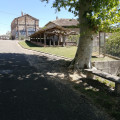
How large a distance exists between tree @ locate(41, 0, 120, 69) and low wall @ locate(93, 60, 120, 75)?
5.10 ft

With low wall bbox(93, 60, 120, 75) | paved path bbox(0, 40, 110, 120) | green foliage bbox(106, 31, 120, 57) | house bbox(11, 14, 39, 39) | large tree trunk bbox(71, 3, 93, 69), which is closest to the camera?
paved path bbox(0, 40, 110, 120)

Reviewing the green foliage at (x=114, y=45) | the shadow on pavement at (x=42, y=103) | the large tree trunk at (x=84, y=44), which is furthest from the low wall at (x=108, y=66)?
the shadow on pavement at (x=42, y=103)

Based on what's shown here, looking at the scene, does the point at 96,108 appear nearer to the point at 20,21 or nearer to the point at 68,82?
the point at 68,82

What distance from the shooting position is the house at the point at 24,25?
5262 cm

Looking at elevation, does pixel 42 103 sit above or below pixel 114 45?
below

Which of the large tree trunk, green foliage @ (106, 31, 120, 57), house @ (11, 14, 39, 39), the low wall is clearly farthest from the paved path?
house @ (11, 14, 39, 39)

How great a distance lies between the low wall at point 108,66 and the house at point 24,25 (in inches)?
1809

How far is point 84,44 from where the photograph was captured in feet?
26.2

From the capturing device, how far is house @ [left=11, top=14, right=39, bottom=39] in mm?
52625

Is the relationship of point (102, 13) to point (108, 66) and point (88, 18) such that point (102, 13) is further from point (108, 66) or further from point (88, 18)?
point (108, 66)

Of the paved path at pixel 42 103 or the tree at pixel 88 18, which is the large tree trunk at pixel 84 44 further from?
the paved path at pixel 42 103

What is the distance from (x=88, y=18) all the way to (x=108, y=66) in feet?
14.9

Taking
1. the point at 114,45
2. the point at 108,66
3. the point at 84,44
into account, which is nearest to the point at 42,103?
the point at 84,44

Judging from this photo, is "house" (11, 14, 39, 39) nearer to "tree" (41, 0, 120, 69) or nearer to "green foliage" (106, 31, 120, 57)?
"green foliage" (106, 31, 120, 57)
